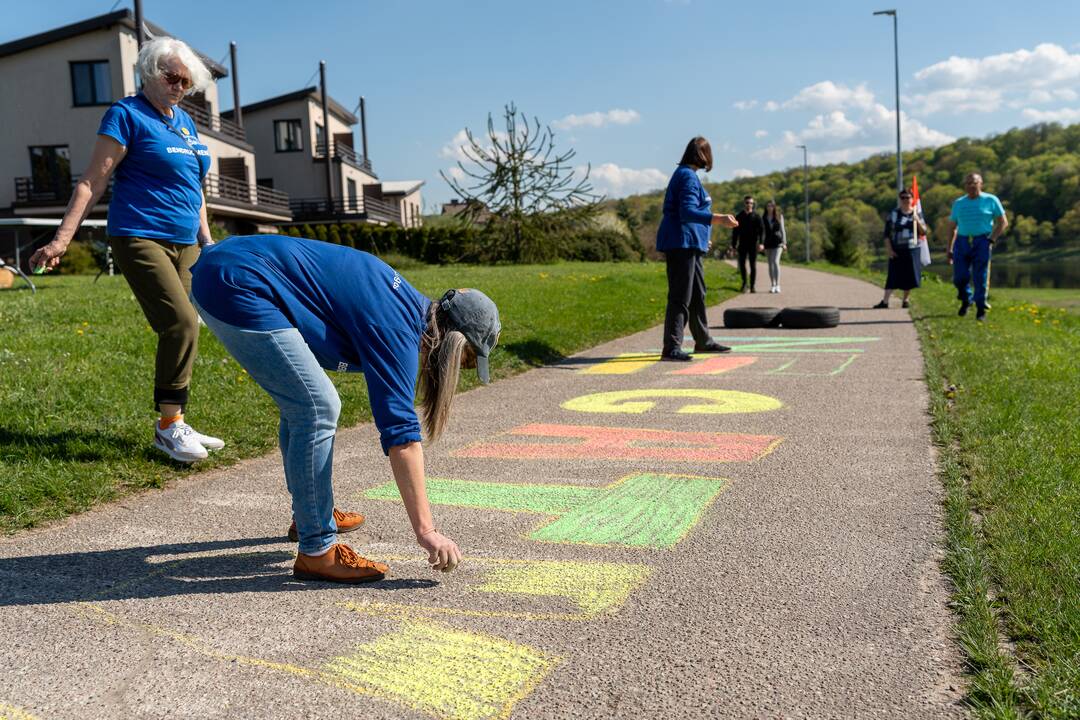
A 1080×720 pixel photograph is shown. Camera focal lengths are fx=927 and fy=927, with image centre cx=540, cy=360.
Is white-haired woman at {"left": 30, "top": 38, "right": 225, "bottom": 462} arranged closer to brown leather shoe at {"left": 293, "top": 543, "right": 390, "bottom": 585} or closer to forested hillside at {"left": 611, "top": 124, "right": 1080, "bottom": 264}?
brown leather shoe at {"left": 293, "top": 543, "right": 390, "bottom": 585}

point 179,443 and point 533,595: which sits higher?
point 179,443

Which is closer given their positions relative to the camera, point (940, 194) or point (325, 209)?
point (325, 209)

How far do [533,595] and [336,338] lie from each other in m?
1.10

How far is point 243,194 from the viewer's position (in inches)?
1748

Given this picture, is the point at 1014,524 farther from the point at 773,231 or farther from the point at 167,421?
the point at 773,231

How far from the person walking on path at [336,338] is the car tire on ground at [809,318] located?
9515mm

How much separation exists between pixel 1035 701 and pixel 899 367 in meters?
6.58

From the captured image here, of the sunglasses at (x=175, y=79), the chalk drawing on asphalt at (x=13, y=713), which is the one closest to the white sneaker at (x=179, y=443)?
the sunglasses at (x=175, y=79)

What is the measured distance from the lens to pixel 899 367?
852cm

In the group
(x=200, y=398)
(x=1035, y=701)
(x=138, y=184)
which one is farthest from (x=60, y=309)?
(x=1035, y=701)

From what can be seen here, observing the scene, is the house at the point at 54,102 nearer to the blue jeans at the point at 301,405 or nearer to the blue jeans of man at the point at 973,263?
the blue jeans of man at the point at 973,263

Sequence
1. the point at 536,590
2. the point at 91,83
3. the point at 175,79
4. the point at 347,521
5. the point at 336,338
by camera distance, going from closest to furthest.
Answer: the point at 336,338 → the point at 536,590 → the point at 347,521 → the point at 175,79 → the point at 91,83

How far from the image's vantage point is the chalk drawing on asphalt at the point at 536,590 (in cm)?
302

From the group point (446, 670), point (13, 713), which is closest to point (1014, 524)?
point (446, 670)
